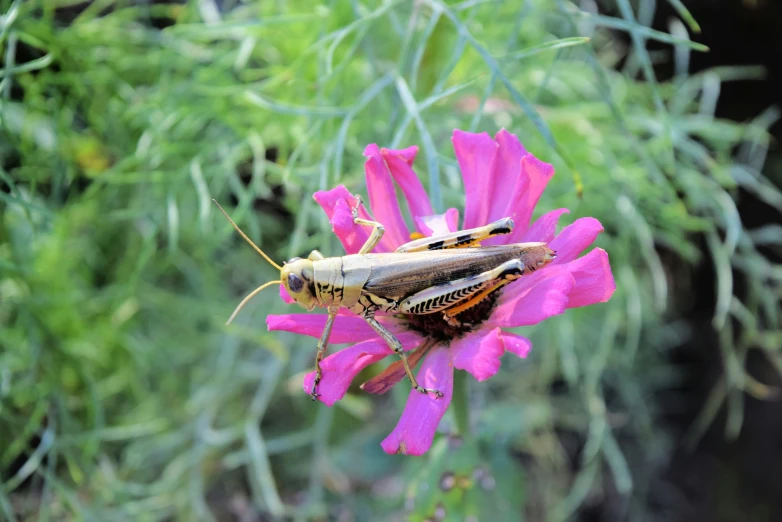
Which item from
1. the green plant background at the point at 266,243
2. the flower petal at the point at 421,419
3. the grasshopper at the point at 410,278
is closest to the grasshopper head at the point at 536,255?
the grasshopper at the point at 410,278

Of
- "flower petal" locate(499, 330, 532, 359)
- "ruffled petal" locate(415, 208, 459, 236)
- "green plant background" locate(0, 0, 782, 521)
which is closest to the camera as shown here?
"flower petal" locate(499, 330, 532, 359)

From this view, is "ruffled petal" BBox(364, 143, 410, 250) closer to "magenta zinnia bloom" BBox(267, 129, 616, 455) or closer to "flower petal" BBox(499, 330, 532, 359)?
"magenta zinnia bloom" BBox(267, 129, 616, 455)

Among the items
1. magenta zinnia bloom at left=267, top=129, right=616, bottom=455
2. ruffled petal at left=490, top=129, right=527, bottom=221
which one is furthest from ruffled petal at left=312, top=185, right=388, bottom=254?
ruffled petal at left=490, top=129, right=527, bottom=221

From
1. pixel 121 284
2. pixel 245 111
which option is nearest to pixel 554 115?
pixel 245 111

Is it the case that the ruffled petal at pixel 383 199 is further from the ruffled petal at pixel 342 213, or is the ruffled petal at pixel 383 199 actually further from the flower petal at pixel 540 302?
the flower petal at pixel 540 302

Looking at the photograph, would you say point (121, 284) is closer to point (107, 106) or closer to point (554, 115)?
point (107, 106)
